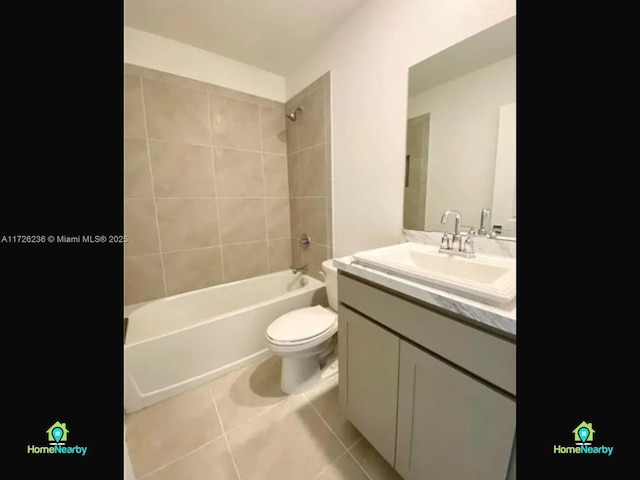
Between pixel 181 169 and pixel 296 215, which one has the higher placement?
pixel 181 169

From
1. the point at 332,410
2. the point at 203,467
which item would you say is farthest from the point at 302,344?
the point at 203,467

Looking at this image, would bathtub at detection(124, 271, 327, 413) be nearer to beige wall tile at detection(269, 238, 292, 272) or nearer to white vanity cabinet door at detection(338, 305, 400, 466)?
beige wall tile at detection(269, 238, 292, 272)

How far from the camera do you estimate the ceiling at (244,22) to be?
1.36 metres

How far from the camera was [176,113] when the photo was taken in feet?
5.75

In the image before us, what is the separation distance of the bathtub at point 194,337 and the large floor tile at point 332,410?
501 mm

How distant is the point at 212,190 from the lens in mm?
1959

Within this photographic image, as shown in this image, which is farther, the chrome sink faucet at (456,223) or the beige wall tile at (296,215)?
the beige wall tile at (296,215)

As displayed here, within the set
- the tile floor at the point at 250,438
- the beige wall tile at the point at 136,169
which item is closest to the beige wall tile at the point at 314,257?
the tile floor at the point at 250,438

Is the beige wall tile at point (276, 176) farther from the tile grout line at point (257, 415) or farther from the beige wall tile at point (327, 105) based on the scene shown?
the tile grout line at point (257, 415)

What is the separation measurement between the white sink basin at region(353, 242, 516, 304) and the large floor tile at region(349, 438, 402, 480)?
2.78ft

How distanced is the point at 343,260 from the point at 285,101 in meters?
1.83

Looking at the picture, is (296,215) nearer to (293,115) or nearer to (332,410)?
(293,115)
